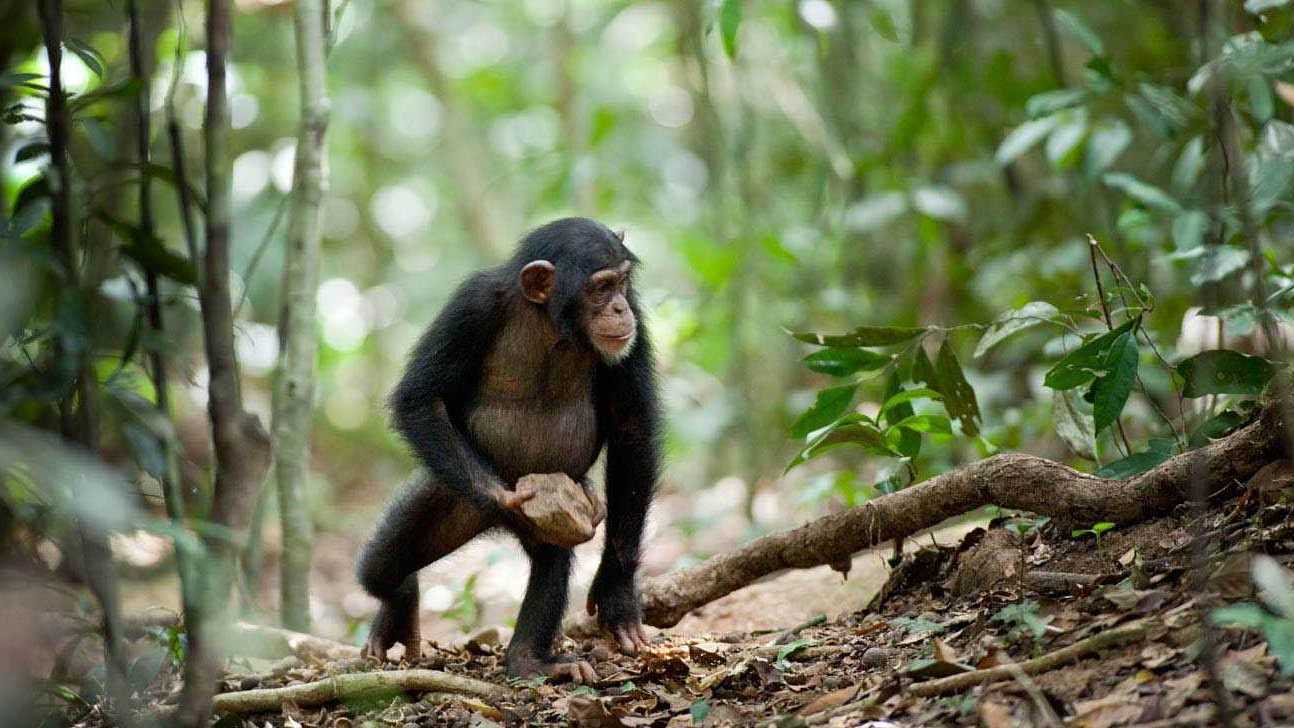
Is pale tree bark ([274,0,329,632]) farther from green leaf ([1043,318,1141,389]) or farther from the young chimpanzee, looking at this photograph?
green leaf ([1043,318,1141,389])

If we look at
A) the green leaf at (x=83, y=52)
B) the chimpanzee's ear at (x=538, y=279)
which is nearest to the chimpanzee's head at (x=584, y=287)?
the chimpanzee's ear at (x=538, y=279)

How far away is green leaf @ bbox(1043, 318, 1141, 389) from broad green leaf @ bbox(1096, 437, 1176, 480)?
0.35 m

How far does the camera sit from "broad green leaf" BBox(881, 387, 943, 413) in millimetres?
4480

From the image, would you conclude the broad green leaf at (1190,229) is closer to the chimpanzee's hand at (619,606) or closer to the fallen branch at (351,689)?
the chimpanzee's hand at (619,606)

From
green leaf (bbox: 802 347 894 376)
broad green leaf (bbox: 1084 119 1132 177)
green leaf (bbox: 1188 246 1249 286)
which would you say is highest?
broad green leaf (bbox: 1084 119 1132 177)

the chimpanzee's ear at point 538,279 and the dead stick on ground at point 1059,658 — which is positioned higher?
the chimpanzee's ear at point 538,279

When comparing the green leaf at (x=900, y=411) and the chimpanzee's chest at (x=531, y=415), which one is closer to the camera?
the green leaf at (x=900, y=411)

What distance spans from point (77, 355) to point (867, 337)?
8.73 ft

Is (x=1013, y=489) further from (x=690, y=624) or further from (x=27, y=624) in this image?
(x=27, y=624)

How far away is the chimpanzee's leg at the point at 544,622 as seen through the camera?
4496 mm

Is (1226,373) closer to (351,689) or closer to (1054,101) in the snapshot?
(1054,101)

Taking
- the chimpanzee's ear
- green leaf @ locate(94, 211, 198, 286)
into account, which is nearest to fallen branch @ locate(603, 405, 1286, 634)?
the chimpanzee's ear

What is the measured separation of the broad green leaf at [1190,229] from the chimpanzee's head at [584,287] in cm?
232

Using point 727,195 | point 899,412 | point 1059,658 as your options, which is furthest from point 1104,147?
point 727,195
